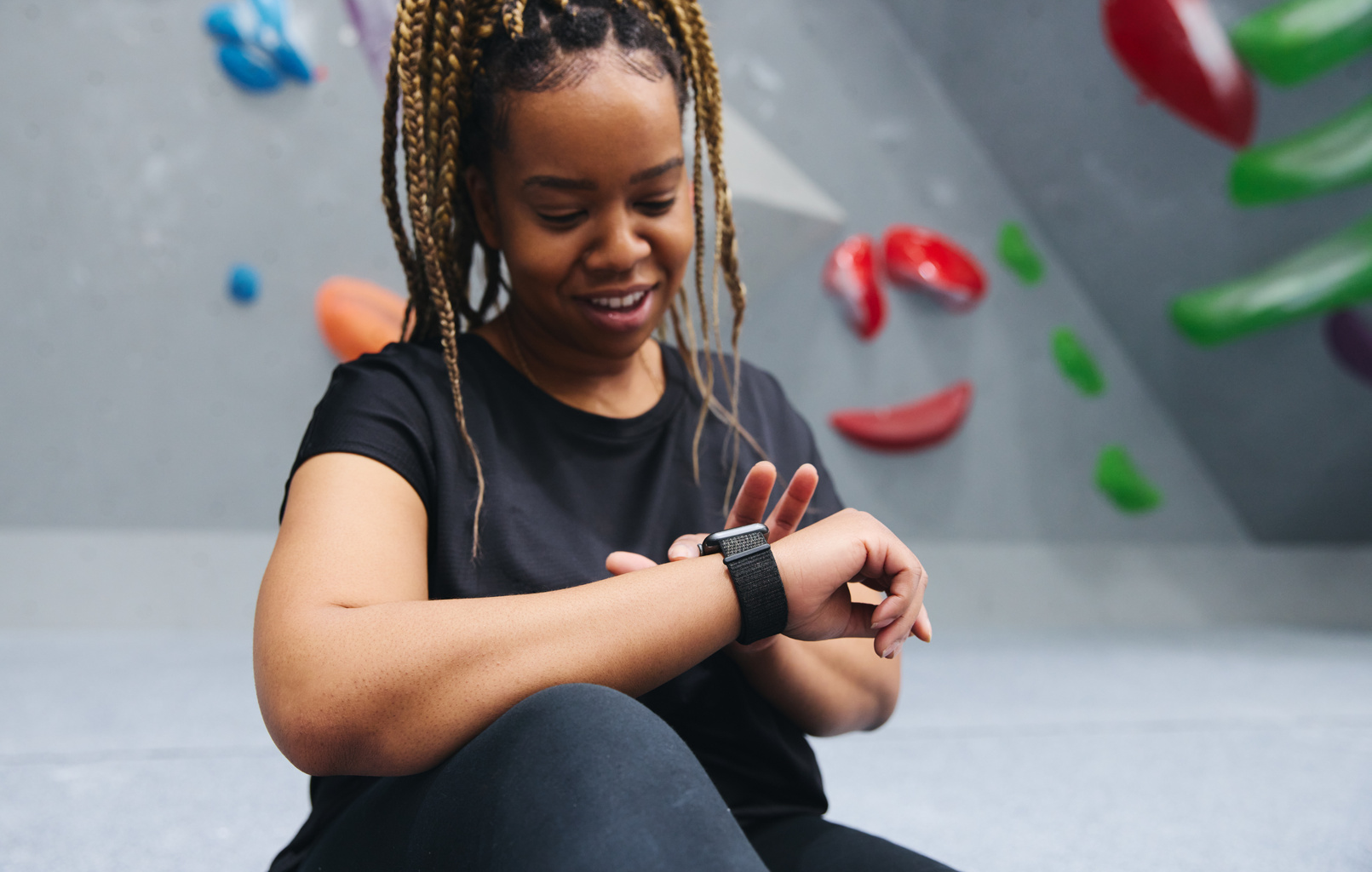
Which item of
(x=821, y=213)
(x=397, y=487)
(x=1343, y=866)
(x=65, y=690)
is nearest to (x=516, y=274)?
(x=397, y=487)

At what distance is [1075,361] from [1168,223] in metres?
0.46

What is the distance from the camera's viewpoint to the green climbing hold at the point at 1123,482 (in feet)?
9.88

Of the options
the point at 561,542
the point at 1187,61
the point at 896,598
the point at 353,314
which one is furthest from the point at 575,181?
the point at 1187,61

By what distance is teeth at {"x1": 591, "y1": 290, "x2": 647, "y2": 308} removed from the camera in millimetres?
790

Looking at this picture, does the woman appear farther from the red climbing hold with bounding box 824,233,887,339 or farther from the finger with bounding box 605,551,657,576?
the red climbing hold with bounding box 824,233,887,339

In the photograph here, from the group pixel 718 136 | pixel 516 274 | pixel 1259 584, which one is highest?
pixel 718 136

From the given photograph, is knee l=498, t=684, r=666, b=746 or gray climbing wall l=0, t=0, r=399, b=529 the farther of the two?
gray climbing wall l=0, t=0, r=399, b=529

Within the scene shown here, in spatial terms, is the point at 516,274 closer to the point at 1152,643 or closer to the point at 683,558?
the point at 683,558

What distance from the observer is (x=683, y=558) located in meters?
0.63

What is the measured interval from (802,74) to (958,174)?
551 millimetres

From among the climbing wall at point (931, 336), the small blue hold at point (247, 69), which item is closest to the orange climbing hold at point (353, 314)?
the small blue hold at point (247, 69)

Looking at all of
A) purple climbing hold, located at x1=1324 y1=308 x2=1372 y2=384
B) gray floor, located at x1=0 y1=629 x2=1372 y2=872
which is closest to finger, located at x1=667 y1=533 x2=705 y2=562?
Result: gray floor, located at x1=0 y1=629 x2=1372 y2=872

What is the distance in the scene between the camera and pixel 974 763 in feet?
5.32

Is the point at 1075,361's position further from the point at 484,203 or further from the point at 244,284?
the point at 484,203
